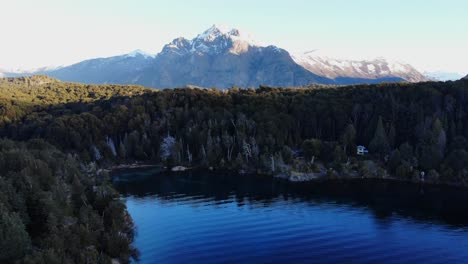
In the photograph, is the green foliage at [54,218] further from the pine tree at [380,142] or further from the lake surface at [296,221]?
the pine tree at [380,142]

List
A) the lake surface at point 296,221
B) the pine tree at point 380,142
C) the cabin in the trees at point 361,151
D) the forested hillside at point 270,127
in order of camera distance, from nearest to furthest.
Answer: the lake surface at point 296,221, the forested hillside at point 270,127, the pine tree at point 380,142, the cabin in the trees at point 361,151

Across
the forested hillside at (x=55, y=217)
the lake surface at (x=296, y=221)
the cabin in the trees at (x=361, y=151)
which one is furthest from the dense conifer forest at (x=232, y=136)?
the lake surface at (x=296, y=221)

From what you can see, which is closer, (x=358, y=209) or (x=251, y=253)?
(x=251, y=253)

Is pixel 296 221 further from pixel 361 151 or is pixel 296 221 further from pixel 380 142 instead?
pixel 361 151

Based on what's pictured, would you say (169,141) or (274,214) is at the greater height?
(169,141)

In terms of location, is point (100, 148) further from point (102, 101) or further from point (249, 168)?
point (249, 168)

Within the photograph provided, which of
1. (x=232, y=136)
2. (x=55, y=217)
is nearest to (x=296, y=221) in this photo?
(x=55, y=217)

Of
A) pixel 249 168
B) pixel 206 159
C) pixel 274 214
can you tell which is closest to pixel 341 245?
pixel 274 214
